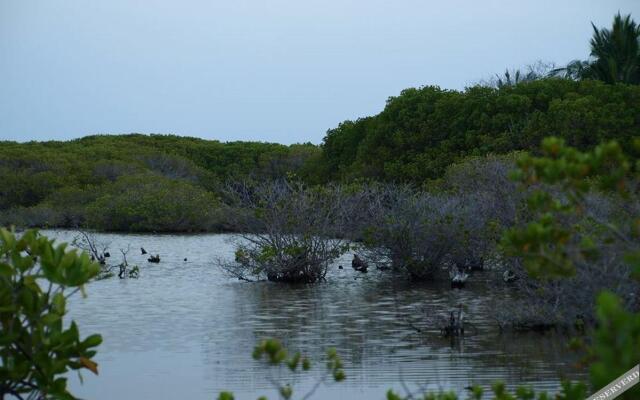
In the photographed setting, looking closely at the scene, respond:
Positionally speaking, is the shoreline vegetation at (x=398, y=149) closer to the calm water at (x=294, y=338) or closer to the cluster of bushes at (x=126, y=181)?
the cluster of bushes at (x=126, y=181)

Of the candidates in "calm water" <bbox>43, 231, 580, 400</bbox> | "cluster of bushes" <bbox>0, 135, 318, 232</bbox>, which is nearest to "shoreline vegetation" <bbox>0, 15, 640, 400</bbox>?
"cluster of bushes" <bbox>0, 135, 318, 232</bbox>

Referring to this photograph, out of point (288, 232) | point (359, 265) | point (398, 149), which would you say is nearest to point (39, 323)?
point (288, 232)

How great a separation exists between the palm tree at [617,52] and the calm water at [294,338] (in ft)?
86.1

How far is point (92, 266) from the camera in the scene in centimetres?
587

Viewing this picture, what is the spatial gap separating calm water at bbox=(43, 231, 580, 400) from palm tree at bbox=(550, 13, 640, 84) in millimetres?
26228

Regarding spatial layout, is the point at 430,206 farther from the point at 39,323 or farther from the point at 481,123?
the point at 481,123

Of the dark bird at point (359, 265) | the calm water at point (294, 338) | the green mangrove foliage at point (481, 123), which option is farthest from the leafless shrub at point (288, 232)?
the green mangrove foliage at point (481, 123)

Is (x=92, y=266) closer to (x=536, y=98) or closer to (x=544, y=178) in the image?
(x=544, y=178)

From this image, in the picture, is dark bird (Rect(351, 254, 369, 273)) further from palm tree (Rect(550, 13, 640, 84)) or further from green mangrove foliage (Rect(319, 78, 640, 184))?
palm tree (Rect(550, 13, 640, 84))

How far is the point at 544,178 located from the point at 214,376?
7.23 metres

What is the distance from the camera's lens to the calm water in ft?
34.1

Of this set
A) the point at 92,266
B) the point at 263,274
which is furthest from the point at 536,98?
the point at 92,266

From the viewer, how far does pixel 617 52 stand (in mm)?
45250

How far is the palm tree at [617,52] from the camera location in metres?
44.3
